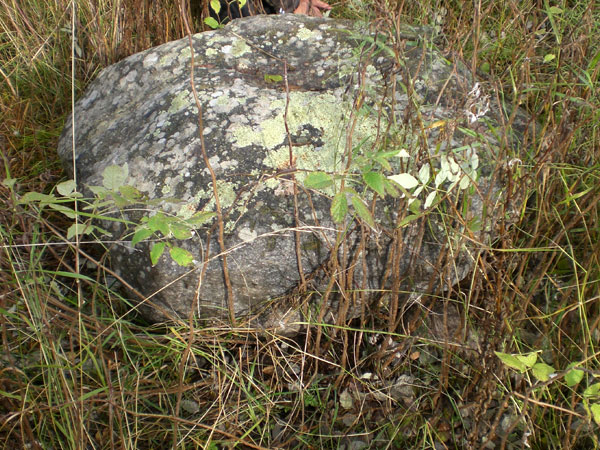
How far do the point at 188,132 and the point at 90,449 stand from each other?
3.74 feet

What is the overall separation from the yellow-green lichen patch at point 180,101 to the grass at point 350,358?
0.67 metres

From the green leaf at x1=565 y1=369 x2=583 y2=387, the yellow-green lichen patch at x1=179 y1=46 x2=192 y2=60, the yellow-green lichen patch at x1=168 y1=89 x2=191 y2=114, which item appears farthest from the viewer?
the yellow-green lichen patch at x1=179 y1=46 x2=192 y2=60

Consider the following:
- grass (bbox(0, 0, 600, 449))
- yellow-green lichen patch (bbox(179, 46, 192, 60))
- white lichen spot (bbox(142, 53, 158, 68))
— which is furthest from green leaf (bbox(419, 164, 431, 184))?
white lichen spot (bbox(142, 53, 158, 68))

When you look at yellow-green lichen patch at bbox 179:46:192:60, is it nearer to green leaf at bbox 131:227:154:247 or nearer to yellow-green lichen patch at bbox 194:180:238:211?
yellow-green lichen patch at bbox 194:180:238:211

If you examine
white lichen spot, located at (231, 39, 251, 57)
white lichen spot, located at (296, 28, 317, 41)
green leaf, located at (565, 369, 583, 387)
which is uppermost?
white lichen spot, located at (296, 28, 317, 41)

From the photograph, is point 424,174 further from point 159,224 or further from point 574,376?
point 159,224

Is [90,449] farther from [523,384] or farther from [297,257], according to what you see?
[523,384]

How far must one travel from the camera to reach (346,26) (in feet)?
7.71

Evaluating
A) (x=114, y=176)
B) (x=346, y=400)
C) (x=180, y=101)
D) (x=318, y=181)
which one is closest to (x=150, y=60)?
(x=180, y=101)

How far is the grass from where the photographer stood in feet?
5.08

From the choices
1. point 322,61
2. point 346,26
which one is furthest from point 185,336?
point 346,26

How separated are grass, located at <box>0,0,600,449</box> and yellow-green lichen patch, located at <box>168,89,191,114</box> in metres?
0.67

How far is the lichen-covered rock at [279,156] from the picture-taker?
1.69 meters

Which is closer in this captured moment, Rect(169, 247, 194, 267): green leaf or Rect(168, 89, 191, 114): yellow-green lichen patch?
Rect(169, 247, 194, 267): green leaf
